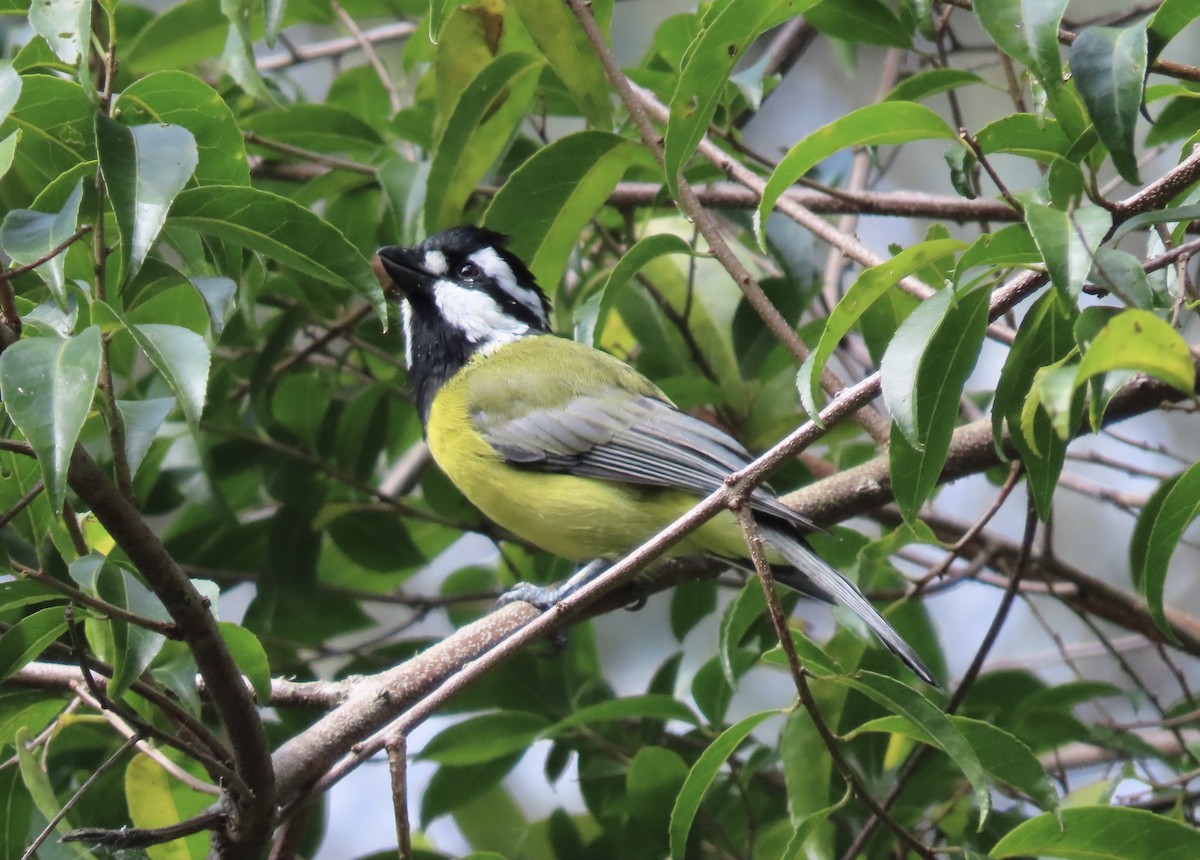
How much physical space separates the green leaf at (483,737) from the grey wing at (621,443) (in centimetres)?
67

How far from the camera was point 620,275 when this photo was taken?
2.50 m

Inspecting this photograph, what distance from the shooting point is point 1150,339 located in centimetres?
125

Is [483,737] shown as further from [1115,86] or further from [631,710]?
[1115,86]

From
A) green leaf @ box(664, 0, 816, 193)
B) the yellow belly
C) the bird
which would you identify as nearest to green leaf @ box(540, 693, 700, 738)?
the bird

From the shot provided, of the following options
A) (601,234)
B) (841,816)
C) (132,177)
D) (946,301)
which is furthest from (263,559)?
(946,301)

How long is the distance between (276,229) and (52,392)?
0.51 metres

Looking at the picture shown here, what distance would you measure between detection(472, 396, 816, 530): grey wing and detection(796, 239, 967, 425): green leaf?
1367 mm

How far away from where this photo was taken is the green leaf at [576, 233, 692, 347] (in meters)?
2.50

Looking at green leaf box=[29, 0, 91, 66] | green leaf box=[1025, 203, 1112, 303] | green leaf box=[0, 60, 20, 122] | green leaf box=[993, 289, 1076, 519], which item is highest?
green leaf box=[29, 0, 91, 66]

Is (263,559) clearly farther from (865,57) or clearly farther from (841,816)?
(865,57)

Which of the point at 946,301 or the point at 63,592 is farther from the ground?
the point at 946,301

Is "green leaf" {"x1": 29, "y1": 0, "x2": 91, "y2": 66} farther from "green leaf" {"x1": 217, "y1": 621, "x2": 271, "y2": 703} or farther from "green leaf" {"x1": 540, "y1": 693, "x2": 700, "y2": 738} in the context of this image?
"green leaf" {"x1": 540, "y1": 693, "x2": 700, "y2": 738}

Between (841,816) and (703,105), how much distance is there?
5.95 feet

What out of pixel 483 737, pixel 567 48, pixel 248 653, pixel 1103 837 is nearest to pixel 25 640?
pixel 248 653
